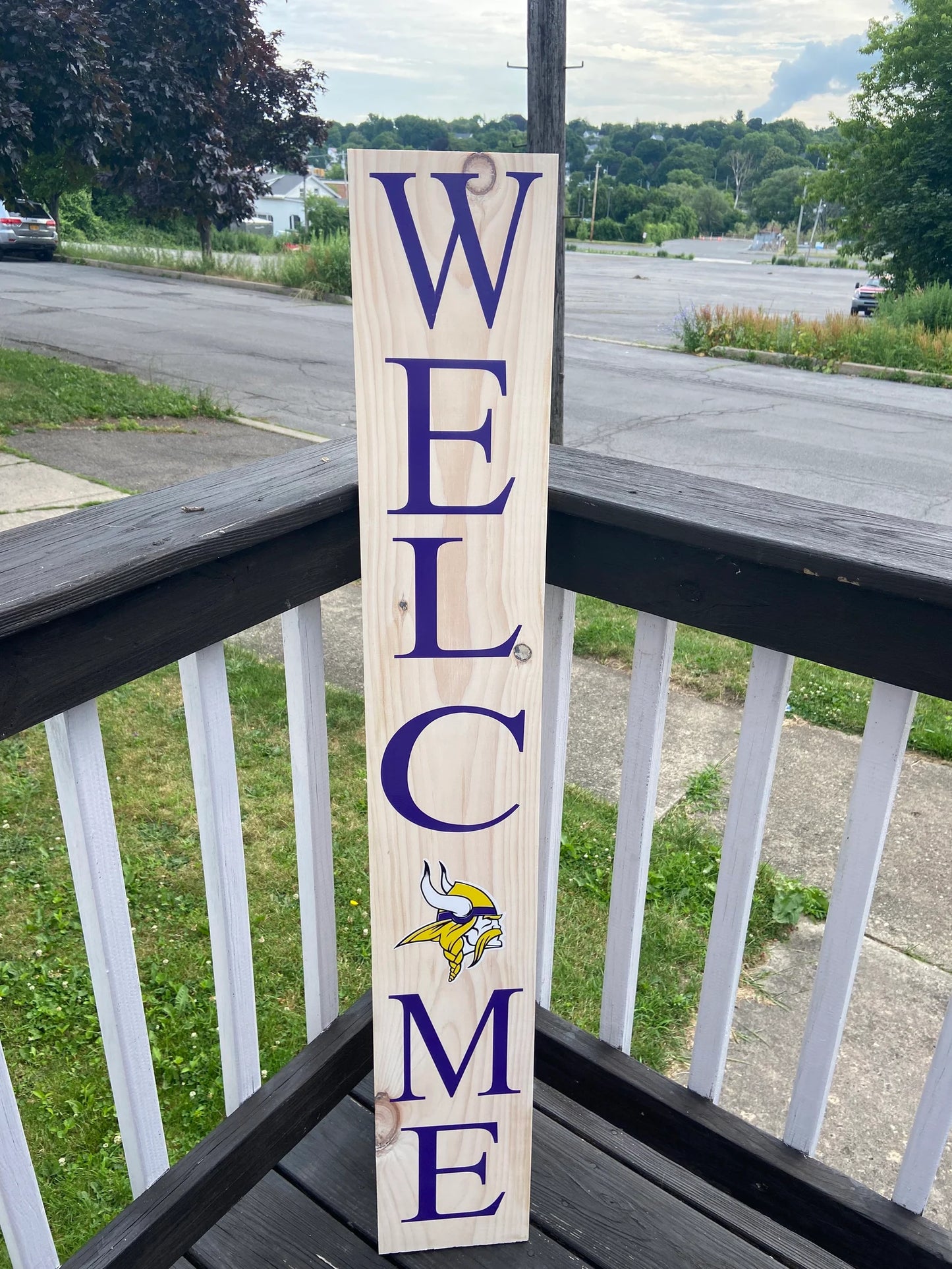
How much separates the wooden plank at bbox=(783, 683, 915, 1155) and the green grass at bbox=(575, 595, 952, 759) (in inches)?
77.1

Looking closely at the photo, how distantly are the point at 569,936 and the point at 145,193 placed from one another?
6.24m

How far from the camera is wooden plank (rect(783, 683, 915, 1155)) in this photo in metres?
1.16

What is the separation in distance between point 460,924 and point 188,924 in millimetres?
1361

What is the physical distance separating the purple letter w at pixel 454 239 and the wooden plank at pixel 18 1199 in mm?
973

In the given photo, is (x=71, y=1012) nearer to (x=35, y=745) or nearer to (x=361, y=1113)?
(x=361, y=1113)

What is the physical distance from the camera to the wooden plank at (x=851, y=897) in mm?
1161

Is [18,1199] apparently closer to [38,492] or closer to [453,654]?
[453,654]

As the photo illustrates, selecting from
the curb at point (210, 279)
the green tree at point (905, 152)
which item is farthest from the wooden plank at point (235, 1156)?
the green tree at point (905, 152)

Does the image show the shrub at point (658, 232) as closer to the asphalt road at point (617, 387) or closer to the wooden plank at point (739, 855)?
the asphalt road at point (617, 387)

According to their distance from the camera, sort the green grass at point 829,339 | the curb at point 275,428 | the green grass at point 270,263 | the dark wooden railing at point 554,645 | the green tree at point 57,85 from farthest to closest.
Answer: the green grass at point 270,263 → the green grass at point 829,339 → the curb at point 275,428 → the green tree at point 57,85 → the dark wooden railing at point 554,645

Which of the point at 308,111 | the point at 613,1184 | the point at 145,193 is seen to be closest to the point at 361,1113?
the point at 613,1184

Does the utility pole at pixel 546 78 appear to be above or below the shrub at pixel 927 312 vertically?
above

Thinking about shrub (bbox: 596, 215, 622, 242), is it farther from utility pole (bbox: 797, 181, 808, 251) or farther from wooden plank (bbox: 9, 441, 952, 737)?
wooden plank (bbox: 9, 441, 952, 737)

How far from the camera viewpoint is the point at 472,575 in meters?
1.17
